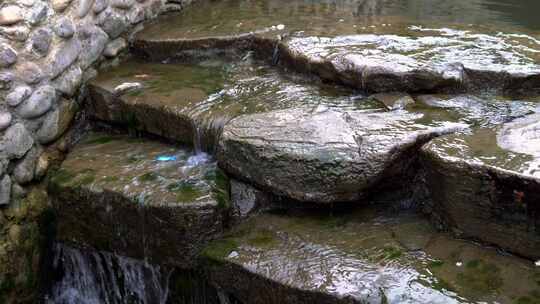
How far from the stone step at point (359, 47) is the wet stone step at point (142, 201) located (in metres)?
0.92

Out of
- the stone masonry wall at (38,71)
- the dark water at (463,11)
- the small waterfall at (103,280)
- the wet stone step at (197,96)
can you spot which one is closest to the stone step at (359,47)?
the wet stone step at (197,96)

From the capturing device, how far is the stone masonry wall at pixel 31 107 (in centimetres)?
300

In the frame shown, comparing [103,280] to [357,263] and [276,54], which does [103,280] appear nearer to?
[357,263]

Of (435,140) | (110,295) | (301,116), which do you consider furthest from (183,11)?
(435,140)

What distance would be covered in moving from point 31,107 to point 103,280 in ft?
3.11

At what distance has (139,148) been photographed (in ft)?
10.9

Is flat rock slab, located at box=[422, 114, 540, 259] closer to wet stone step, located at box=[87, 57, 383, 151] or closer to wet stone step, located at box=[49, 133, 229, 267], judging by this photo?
wet stone step, located at box=[87, 57, 383, 151]

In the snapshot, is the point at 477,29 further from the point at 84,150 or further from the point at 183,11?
the point at 84,150

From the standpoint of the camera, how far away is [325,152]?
2.68 m

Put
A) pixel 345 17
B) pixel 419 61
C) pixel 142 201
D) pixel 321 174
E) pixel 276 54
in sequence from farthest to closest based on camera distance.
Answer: pixel 345 17 → pixel 276 54 → pixel 419 61 → pixel 142 201 → pixel 321 174

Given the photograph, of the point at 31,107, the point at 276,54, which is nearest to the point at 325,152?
the point at 276,54

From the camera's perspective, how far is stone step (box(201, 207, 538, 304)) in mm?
2266

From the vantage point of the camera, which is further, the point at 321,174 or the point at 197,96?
the point at 197,96

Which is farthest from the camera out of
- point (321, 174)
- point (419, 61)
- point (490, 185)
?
point (419, 61)
